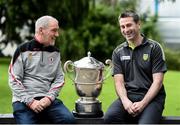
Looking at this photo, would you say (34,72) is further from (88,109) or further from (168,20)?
(168,20)

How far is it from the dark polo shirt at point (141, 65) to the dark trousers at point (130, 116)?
129 mm

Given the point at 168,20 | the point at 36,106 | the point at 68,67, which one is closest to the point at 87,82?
the point at 68,67

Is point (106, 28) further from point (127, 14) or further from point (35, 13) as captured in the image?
point (127, 14)

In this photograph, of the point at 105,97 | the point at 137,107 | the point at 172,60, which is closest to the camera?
the point at 137,107

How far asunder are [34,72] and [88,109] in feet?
2.05

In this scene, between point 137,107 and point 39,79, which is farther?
point 39,79

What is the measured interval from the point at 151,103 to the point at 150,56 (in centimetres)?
42

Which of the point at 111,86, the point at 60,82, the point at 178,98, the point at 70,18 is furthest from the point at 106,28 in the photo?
the point at 60,82

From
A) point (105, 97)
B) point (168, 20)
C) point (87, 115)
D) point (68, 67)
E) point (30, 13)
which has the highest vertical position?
point (68, 67)

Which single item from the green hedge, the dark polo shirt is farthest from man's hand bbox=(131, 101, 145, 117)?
the green hedge

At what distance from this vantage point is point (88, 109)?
5035mm

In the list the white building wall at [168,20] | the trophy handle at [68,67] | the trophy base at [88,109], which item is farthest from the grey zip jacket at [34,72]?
the white building wall at [168,20]

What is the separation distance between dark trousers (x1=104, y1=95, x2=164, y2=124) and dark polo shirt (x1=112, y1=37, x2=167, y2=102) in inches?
5.1

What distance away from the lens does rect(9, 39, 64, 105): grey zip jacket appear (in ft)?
Result: 15.6
